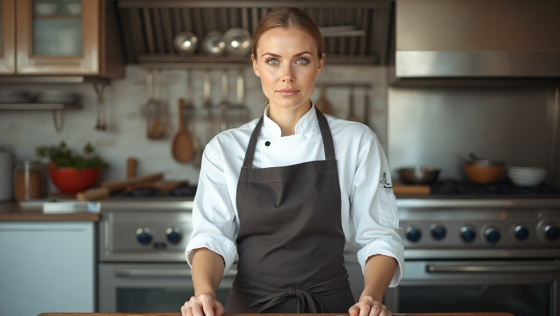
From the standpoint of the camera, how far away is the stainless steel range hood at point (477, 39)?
2.44 metres

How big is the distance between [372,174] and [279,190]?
0.26 metres

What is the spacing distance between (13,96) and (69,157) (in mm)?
419

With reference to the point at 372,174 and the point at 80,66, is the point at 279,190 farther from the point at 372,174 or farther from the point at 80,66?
the point at 80,66

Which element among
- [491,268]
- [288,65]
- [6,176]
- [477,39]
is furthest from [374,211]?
[6,176]

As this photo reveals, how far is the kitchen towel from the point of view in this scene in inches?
105

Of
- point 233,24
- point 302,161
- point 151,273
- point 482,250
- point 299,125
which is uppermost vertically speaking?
point 233,24

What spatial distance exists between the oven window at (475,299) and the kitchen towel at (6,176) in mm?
2105


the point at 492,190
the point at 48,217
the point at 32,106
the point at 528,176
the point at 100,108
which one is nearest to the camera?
the point at 48,217

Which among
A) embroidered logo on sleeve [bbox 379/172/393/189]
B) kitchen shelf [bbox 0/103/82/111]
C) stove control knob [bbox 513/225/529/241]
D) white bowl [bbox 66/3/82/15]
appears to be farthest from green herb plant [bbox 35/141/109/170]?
stove control knob [bbox 513/225/529/241]

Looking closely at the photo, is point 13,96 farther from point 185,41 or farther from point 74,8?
point 185,41

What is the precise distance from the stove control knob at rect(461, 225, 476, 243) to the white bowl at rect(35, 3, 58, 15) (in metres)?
2.24

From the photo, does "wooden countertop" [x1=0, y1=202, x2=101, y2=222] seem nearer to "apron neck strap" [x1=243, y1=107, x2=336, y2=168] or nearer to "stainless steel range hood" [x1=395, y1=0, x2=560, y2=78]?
"apron neck strap" [x1=243, y1=107, x2=336, y2=168]

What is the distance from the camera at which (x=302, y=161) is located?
1.41 metres

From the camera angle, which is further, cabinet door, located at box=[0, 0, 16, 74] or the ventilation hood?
the ventilation hood
